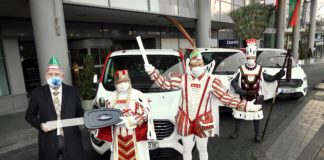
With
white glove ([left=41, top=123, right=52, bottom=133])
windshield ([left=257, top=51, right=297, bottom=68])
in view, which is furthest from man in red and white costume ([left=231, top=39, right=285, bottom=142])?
windshield ([left=257, top=51, right=297, bottom=68])

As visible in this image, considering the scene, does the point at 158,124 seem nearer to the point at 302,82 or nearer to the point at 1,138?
the point at 1,138

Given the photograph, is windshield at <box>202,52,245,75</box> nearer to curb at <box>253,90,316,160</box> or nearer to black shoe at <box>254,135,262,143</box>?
curb at <box>253,90,316,160</box>

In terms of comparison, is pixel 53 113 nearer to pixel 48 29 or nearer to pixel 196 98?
pixel 196 98

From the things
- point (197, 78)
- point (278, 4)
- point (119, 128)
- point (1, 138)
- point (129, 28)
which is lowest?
point (1, 138)

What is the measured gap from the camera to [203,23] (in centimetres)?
1270

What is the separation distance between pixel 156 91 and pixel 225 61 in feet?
11.2

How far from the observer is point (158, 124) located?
3344 millimetres

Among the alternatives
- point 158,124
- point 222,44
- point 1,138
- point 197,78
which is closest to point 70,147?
point 158,124

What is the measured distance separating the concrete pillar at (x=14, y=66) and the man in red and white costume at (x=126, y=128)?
7553 millimetres

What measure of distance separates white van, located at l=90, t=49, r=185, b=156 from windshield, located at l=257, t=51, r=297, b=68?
466cm

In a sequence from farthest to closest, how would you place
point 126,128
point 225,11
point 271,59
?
1. point 225,11
2. point 271,59
3. point 126,128

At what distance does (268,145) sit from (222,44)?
18.3 m

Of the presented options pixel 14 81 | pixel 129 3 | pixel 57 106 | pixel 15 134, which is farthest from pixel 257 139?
pixel 14 81

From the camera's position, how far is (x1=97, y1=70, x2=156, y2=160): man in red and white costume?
2576 mm
